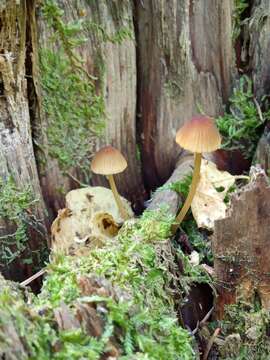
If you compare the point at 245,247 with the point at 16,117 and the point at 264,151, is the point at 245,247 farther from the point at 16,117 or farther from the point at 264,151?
the point at 16,117

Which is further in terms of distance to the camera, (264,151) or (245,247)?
(264,151)

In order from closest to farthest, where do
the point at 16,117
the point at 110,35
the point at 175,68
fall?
1. the point at 16,117
2. the point at 110,35
3. the point at 175,68

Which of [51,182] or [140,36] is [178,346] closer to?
[51,182]

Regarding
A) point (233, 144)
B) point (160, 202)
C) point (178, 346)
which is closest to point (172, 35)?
point (233, 144)

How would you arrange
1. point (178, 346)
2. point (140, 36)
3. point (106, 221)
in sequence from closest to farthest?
point (178, 346) → point (106, 221) → point (140, 36)

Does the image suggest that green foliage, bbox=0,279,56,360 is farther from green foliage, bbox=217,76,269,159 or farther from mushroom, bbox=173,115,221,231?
green foliage, bbox=217,76,269,159

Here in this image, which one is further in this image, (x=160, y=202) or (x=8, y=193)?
(x=160, y=202)

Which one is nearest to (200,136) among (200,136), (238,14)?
(200,136)

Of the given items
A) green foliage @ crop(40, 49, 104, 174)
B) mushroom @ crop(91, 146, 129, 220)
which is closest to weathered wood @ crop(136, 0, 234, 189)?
green foliage @ crop(40, 49, 104, 174)
